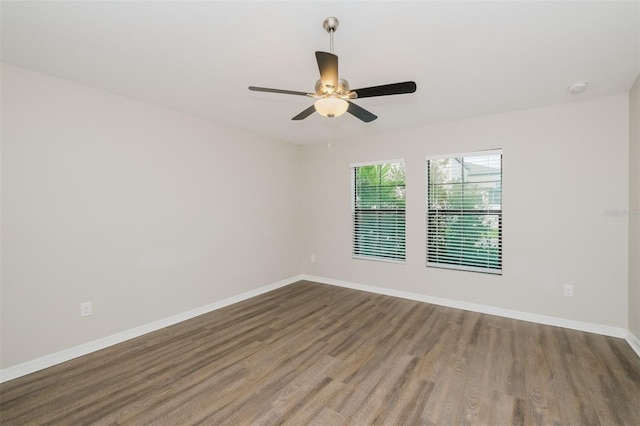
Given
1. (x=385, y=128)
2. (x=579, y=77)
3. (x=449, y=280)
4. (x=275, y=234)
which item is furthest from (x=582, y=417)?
(x=275, y=234)

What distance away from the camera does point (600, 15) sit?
67.2 inches

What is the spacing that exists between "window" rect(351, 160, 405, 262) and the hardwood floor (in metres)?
1.36

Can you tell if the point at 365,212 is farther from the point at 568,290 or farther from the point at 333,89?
the point at 333,89

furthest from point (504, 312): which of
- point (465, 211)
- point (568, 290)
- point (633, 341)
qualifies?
point (465, 211)

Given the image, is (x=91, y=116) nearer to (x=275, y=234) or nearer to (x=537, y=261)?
(x=275, y=234)

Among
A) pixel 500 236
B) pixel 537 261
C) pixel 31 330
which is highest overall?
pixel 500 236

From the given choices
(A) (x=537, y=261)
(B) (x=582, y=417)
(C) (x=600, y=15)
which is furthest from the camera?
(A) (x=537, y=261)

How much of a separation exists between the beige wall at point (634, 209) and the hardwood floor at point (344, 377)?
1.23 ft

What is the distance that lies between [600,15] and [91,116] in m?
3.97

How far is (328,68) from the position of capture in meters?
1.72

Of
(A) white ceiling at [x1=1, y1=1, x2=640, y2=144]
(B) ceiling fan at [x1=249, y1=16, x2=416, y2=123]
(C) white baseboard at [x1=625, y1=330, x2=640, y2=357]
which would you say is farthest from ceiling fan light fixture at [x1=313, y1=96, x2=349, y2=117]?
(C) white baseboard at [x1=625, y1=330, x2=640, y2=357]

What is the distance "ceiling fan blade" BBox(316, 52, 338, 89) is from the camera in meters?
1.62

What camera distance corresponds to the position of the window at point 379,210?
4.34 metres

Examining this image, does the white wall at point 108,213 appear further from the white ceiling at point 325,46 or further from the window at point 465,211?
the window at point 465,211
